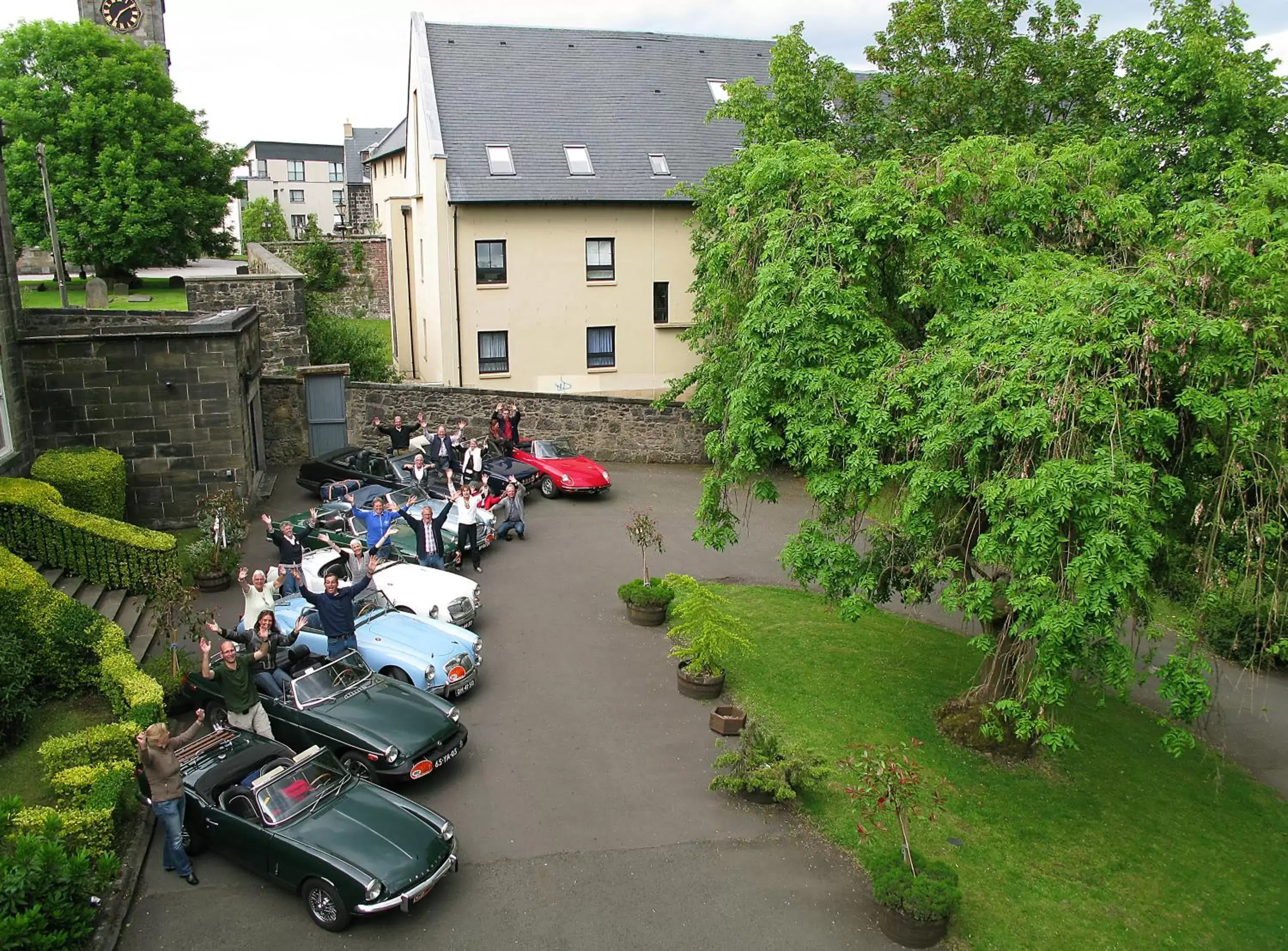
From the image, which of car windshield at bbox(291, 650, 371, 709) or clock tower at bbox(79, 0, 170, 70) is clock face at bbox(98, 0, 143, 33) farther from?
car windshield at bbox(291, 650, 371, 709)

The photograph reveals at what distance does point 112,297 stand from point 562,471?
85.9 ft

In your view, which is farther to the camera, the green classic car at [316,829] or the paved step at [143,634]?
the paved step at [143,634]

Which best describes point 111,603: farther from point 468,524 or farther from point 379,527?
point 468,524

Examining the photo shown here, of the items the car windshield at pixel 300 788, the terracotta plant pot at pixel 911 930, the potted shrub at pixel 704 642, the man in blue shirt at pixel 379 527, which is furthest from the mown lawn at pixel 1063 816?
the man in blue shirt at pixel 379 527

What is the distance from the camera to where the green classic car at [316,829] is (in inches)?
345

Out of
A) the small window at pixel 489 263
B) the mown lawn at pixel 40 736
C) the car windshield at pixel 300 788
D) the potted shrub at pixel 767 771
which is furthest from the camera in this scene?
the small window at pixel 489 263

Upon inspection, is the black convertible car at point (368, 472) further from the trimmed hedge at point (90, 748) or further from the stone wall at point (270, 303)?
the trimmed hedge at point (90, 748)

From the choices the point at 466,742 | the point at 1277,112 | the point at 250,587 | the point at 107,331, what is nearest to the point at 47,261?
the point at 107,331

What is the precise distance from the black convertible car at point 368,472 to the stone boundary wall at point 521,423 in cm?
338

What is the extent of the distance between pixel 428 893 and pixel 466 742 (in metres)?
3.16

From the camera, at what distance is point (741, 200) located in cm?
1288

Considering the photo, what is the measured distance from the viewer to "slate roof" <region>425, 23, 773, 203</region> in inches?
1169

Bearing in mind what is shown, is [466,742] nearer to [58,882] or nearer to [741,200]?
[58,882]

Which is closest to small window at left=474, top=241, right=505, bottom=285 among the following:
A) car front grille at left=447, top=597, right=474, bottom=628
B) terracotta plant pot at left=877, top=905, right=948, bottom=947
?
car front grille at left=447, top=597, right=474, bottom=628
